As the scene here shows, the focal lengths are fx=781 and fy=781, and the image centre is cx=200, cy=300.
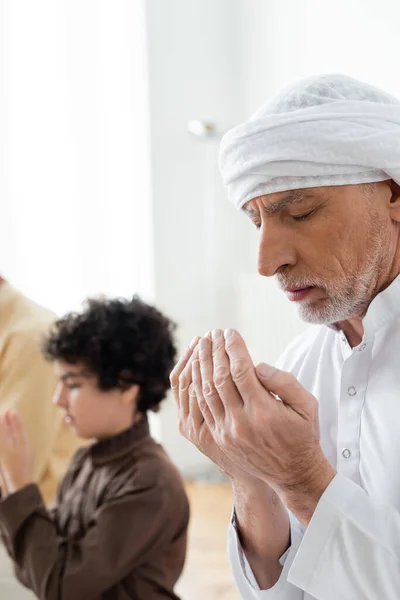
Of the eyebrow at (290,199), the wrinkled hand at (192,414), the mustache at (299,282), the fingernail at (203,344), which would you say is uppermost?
the eyebrow at (290,199)

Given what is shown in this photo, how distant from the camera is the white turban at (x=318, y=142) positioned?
3.71ft

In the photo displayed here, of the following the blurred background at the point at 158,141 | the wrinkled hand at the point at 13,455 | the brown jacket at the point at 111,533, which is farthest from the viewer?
the blurred background at the point at 158,141

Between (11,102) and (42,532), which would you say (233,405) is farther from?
(11,102)

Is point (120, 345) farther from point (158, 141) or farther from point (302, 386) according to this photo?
point (158, 141)

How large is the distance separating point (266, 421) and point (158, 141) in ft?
10.5

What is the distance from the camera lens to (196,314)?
4195 mm

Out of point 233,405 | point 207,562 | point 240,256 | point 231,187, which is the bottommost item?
point 207,562

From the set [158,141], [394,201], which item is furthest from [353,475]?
[158,141]

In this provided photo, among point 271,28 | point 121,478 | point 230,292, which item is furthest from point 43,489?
point 271,28

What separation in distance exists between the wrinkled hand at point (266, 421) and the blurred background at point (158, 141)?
212 cm

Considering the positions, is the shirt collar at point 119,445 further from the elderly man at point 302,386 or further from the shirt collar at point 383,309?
the shirt collar at point 383,309

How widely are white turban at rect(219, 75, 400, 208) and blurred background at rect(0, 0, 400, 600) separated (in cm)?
201

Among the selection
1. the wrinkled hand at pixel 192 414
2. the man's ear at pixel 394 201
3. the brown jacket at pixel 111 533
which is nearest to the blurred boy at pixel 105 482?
the brown jacket at pixel 111 533

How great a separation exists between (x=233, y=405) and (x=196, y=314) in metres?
3.18
